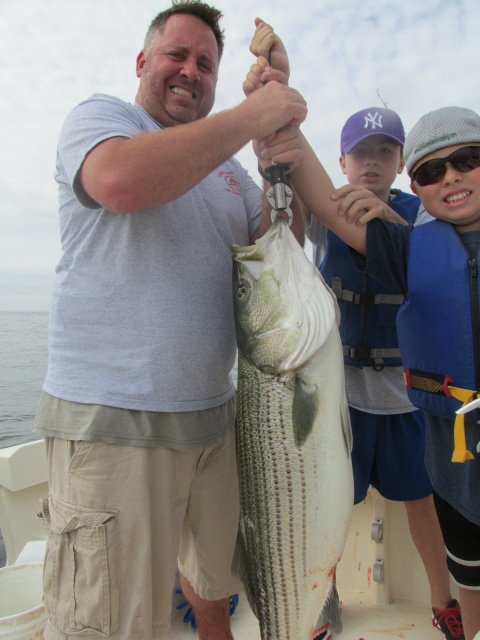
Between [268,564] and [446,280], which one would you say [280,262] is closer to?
[446,280]

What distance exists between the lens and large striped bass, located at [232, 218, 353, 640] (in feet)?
5.89

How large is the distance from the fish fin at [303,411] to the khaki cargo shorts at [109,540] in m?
0.66

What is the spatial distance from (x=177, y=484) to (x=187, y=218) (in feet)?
4.19

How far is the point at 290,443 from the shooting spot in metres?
1.84

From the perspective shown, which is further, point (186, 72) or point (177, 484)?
point (186, 72)

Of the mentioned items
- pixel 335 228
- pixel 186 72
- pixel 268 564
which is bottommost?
pixel 268 564

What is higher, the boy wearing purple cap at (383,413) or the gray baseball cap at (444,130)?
the gray baseball cap at (444,130)

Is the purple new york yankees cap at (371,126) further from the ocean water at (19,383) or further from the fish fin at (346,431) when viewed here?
the ocean water at (19,383)

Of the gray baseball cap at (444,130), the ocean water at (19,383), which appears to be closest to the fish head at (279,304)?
the gray baseball cap at (444,130)

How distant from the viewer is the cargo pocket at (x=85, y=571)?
196cm

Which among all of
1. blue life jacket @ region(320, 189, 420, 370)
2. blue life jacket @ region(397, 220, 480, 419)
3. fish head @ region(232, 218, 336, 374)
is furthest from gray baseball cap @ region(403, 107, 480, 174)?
blue life jacket @ region(320, 189, 420, 370)

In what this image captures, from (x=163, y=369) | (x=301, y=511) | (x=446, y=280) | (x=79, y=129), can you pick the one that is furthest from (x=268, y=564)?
(x=79, y=129)

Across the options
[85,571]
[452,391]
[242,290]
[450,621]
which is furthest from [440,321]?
[450,621]

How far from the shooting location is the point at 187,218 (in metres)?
2.28
